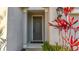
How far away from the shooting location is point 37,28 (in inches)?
195

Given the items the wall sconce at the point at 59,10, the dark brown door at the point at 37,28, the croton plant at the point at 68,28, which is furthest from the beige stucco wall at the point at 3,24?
the wall sconce at the point at 59,10

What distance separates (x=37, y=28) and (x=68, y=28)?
1146mm

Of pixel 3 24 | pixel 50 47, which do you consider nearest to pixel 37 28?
pixel 50 47

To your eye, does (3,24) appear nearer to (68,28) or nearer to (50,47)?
(50,47)

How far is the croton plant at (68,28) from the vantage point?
4.66 meters

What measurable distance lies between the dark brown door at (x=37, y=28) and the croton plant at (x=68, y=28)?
1.67 ft

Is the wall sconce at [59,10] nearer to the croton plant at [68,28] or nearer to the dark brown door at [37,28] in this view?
Result: the croton plant at [68,28]

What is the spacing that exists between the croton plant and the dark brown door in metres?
0.51

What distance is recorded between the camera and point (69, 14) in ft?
15.6

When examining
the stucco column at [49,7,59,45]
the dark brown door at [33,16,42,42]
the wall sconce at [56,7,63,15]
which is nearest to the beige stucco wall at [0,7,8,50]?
the dark brown door at [33,16,42,42]

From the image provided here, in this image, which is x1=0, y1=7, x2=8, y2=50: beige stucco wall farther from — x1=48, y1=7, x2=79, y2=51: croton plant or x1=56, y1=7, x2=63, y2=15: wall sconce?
x1=56, y1=7, x2=63, y2=15: wall sconce
